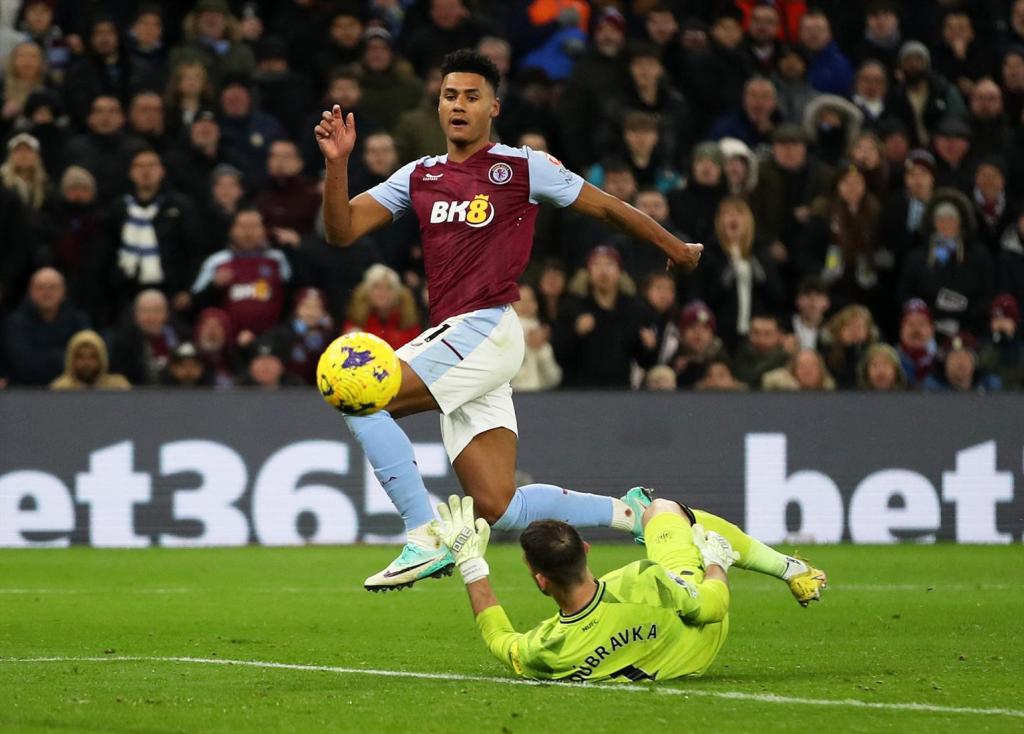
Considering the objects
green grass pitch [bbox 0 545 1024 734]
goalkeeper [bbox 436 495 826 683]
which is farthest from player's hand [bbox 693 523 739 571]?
green grass pitch [bbox 0 545 1024 734]

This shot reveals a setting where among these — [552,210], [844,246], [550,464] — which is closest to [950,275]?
[844,246]

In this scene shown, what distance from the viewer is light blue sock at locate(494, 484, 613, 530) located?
8914 mm

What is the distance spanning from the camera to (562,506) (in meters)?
9.07

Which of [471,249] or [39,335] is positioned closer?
[471,249]

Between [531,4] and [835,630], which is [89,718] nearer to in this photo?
[835,630]

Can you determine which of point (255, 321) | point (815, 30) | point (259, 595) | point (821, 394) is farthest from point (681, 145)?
point (259, 595)

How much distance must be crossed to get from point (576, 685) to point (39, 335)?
9.59m

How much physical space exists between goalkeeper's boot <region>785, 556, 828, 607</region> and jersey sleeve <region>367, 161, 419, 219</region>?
96.6 inches

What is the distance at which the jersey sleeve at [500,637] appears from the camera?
7574 millimetres

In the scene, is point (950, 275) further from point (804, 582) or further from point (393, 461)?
point (393, 461)

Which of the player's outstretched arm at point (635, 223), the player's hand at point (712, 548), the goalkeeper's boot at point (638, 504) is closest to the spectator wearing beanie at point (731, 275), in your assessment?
the goalkeeper's boot at point (638, 504)

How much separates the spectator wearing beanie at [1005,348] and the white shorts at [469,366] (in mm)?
9670

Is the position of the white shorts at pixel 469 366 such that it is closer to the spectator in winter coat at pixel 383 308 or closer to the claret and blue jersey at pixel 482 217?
the claret and blue jersey at pixel 482 217

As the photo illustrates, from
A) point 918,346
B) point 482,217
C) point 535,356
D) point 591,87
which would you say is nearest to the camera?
point 482,217
